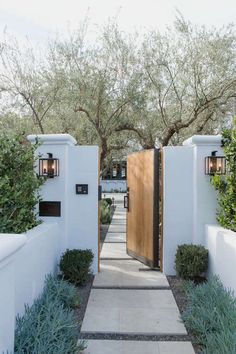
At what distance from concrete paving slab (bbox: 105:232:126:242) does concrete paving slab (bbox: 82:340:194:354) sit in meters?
5.27

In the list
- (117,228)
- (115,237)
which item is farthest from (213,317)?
(117,228)

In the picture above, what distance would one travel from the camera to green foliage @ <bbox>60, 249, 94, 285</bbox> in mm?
5016

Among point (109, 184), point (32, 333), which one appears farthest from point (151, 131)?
point (109, 184)

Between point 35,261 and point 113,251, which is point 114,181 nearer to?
point 113,251

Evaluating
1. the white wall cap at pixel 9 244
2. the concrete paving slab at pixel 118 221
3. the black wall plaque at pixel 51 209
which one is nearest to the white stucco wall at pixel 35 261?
the black wall plaque at pixel 51 209

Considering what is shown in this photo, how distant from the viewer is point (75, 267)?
5.02 metres

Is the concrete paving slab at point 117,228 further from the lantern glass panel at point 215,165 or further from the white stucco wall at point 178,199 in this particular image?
the lantern glass panel at point 215,165

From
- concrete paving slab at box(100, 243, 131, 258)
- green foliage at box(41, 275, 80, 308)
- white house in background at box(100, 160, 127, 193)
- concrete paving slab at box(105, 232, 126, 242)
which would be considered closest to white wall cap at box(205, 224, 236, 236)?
green foliage at box(41, 275, 80, 308)

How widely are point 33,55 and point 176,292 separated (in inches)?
329

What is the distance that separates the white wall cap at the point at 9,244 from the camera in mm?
2312

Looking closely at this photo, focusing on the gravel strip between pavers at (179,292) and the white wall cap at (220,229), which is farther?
the white wall cap at (220,229)

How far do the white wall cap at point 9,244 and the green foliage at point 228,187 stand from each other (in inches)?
121

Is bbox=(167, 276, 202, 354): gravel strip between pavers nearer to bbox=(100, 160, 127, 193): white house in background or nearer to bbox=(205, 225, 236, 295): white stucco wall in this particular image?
bbox=(205, 225, 236, 295): white stucco wall

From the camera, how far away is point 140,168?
660 cm
